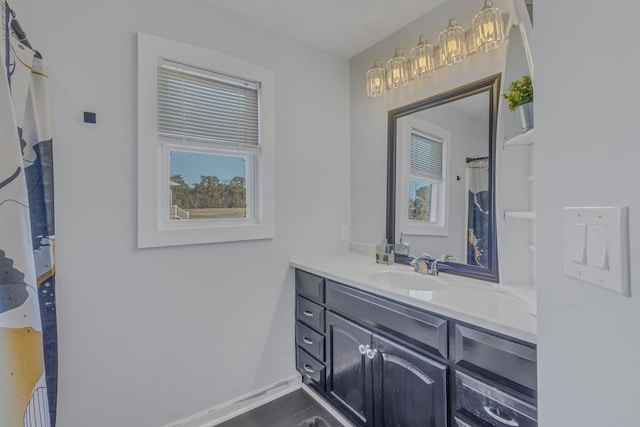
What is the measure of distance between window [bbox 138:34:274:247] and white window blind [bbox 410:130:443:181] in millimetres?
933

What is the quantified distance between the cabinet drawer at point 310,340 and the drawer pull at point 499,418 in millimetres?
1000

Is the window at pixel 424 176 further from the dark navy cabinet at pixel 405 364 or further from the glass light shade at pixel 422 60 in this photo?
the dark navy cabinet at pixel 405 364

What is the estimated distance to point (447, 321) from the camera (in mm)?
1175

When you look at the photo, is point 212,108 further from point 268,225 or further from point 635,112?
point 635,112

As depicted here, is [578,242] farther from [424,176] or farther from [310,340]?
[310,340]

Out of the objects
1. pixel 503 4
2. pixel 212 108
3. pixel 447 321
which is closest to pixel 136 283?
pixel 212 108

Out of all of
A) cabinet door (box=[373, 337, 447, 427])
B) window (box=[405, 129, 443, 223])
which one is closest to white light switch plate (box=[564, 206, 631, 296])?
cabinet door (box=[373, 337, 447, 427])

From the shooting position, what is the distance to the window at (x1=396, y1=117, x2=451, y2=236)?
1838 millimetres

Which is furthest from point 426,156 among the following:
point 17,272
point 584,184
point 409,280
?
point 17,272

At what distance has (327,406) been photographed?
1.91 metres

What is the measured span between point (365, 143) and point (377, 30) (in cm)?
74

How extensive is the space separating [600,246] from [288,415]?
1.96 m

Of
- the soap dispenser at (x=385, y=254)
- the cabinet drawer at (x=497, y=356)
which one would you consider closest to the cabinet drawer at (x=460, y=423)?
the cabinet drawer at (x=497, y=356)

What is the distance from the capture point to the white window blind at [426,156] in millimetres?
1857
